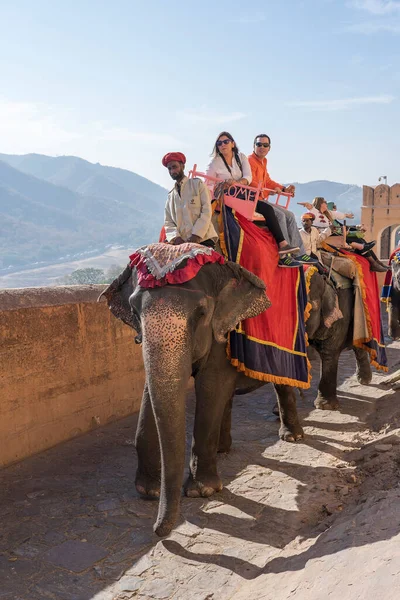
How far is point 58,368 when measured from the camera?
6.43 m

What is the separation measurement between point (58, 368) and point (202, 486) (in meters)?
2.26

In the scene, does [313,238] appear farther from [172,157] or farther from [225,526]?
[225,526]

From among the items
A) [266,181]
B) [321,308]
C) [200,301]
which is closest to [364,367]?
[321,308]

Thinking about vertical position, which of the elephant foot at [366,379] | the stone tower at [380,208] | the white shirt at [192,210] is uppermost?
the stone tower at [380,208]

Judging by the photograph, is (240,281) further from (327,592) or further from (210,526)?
(327,592)

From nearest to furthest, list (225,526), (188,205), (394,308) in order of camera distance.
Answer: (225,526) → (188,205) → (394,308)

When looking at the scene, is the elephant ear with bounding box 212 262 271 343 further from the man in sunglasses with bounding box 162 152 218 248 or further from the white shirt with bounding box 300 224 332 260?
the white shirt with bounding box 300 224 332 260

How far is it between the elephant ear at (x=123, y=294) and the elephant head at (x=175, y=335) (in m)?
0.05

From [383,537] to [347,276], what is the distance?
5.63 meters

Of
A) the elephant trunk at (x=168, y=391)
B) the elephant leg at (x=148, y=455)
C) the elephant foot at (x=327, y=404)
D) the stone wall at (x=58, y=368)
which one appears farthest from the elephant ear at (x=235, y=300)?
the elephant foot at (x=327, y=404)

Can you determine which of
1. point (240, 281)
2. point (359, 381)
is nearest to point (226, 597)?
point (240, 281)

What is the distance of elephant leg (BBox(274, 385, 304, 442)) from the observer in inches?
256

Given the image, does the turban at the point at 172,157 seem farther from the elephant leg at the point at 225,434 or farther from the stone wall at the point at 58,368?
the elephant leg at the point at 225,434

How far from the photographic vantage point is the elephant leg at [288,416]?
6496 mm
